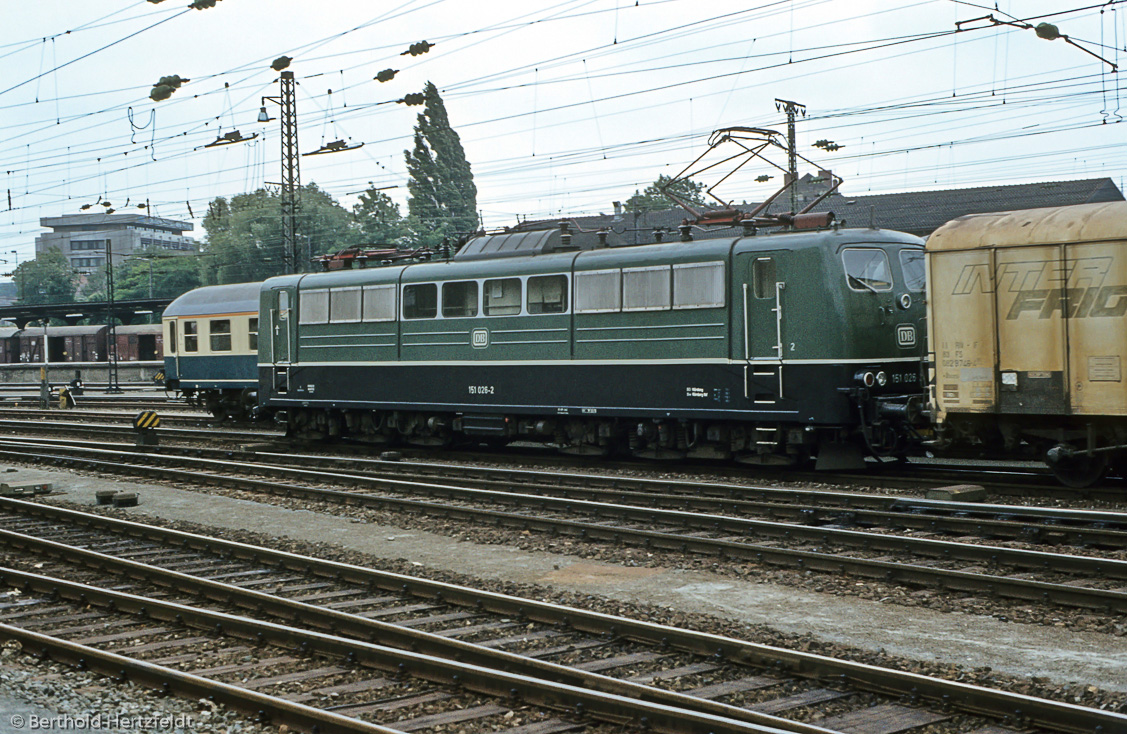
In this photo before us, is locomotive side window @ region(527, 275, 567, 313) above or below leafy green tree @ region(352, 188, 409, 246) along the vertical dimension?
below

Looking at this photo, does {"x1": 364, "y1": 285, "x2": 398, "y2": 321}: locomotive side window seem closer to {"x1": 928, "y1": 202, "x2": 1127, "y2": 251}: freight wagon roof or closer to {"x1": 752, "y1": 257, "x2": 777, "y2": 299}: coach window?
{"x1": 752, "y1": 257, "x2": 777, "y2": 299}: coach window

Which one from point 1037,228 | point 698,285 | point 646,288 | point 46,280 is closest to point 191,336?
point 646,288

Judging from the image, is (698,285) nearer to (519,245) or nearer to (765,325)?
(765,325)

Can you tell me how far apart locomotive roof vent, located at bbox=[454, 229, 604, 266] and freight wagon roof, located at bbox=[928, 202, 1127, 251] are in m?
6.14

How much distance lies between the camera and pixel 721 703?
609cm

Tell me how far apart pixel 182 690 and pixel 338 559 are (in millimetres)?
4263

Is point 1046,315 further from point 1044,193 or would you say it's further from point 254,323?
point 1044,193

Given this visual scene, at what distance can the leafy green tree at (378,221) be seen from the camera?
242 feet

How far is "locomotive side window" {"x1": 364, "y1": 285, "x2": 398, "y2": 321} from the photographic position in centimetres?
2066

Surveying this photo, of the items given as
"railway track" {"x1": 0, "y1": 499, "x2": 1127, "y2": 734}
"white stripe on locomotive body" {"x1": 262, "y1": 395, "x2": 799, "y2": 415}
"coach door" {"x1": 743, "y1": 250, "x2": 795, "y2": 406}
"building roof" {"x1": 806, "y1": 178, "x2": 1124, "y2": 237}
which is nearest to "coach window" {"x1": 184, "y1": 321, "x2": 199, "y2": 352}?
"white stripe on locomotive body" {"x1": 262, "y1": 395, "x2": 799, "y2": 415}

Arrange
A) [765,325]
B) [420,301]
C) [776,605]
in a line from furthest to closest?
[420,301] → [765,325] → [776,605]

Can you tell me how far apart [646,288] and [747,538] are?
241 inches

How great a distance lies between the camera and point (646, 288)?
1678 cm

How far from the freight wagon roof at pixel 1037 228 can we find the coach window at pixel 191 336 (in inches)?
854
